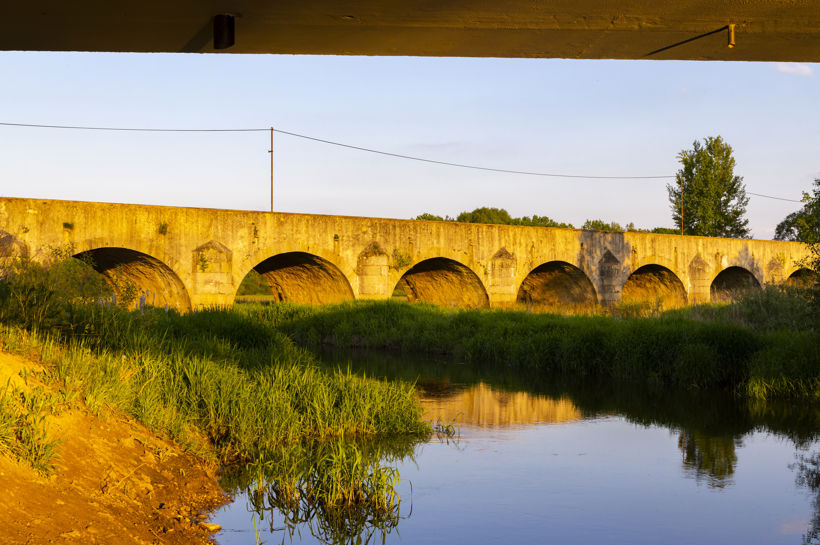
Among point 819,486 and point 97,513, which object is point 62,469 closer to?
point 97,513

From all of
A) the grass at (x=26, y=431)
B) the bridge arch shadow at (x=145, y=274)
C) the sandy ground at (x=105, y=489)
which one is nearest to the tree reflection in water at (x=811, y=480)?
the sandy ground at (x=105, y=489)

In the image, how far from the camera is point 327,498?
6340mm

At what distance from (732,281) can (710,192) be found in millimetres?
10578

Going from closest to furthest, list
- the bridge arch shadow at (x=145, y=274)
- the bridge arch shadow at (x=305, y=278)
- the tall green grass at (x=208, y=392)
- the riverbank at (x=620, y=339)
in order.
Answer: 1. the tall green grass at (x=208, y=392)
2. the riverbank at (x=620, y=339)
3. the bridge arch shadow at (x=145, y=274)
4. the bridge arch shadow at (x=305, y=278)

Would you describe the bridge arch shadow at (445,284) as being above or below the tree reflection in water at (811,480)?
above

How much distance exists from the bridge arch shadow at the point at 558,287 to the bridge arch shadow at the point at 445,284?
115 inches

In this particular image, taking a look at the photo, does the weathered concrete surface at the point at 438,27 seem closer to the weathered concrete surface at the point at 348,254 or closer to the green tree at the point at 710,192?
the weathered concrete surface at the point at 348,254

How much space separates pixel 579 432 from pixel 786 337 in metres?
5.16

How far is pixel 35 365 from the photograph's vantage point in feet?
22.8

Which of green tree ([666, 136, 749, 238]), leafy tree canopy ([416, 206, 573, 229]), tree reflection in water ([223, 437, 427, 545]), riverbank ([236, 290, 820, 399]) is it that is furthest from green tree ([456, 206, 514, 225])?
tree reflection in water ([223, 437, 427, 545])

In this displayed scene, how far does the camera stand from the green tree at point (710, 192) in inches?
1921

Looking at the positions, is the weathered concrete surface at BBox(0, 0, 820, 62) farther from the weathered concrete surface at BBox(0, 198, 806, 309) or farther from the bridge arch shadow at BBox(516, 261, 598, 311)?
the bridge arch shadow at BBox(516, 261, 598, 311)

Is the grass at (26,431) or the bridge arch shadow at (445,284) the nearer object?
the grass at (26,431)

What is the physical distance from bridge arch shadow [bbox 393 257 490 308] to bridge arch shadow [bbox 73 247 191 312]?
28.1 feet
